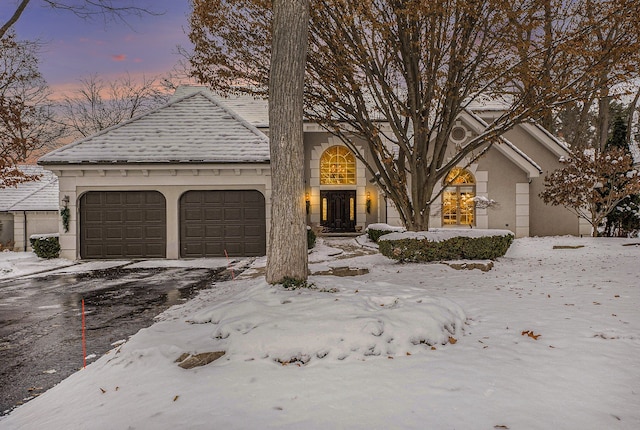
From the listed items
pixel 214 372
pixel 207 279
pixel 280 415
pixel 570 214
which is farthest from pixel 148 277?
pixel 570 214

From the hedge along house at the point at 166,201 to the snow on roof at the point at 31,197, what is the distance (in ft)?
31.1

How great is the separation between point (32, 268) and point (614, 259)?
17552 millimetres

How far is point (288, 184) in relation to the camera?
587 centimetres

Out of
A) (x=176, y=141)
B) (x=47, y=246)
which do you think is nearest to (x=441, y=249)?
(x=176, y=141)

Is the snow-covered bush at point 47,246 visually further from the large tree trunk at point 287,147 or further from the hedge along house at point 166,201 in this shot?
the large tree trunk at point 287,147

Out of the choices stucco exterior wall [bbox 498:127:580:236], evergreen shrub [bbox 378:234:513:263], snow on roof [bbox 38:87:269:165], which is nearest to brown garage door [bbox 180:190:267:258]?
snow on roof [bbox 38:87:269:165]

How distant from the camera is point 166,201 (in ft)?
50.3

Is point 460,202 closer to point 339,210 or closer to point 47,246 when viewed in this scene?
point 339,210

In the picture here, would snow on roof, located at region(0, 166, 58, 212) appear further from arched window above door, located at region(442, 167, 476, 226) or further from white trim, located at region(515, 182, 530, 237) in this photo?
white trim, located at region(515, 182, 530, 237)

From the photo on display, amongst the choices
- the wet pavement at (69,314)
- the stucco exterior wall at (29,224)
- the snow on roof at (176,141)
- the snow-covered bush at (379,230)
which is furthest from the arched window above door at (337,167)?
the stucco exterior wall at (29,224)

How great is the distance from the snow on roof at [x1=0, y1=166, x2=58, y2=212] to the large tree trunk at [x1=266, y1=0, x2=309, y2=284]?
71.0 ft

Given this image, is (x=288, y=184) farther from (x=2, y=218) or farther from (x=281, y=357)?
(x=2, y=218)

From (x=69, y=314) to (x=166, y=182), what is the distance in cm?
858

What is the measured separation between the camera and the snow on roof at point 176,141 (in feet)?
49.1
